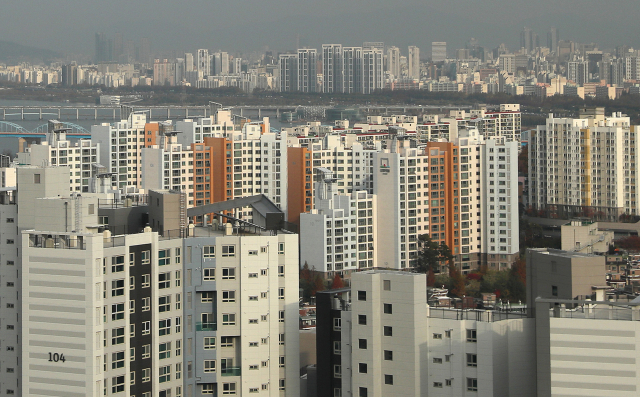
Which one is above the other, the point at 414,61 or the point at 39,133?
the point at 414,61

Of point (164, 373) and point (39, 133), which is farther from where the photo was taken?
point (39, 133)

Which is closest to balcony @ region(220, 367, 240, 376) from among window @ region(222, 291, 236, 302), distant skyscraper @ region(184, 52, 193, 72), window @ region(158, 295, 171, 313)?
window @ region(222, 291, 236, 302)

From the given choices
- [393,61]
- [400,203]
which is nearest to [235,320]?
[400,203]

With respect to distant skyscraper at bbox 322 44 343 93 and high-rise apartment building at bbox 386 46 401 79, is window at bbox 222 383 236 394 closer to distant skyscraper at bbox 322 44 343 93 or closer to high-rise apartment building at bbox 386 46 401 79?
distant skyscraper at bbox 322 44 343 93

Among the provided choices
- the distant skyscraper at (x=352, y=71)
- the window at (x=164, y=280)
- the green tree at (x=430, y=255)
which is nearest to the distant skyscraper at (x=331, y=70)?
the distant skyscraper at (x=352, y=71)

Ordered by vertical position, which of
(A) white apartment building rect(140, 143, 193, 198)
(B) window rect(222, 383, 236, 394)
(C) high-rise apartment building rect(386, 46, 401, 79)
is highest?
(C) high-rise apartment building rect(386, 46, 401, 79)

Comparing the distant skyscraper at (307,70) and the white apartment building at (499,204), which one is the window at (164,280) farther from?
Result: the distant skyscraper at (307,70)

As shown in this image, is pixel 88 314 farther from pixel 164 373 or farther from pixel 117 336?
pixel 164 373
